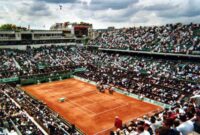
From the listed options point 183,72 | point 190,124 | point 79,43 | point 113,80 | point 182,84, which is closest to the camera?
point 190,124

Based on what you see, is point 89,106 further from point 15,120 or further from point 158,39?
point 158,39

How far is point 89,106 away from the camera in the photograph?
3447 centimetres

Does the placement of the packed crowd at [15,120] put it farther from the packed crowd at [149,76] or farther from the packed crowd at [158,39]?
the packed crowd at [158,39]

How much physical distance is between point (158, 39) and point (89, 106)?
25100mm

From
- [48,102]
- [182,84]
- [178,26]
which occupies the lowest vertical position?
[48,102]

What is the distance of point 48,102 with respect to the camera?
1453 inches

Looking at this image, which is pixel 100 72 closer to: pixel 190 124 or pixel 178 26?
pixel 178 26

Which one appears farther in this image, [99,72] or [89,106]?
[99,72]

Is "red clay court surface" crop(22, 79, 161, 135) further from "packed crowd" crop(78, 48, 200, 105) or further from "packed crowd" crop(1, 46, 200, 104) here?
"packed crowd" crop(1, 46, 200, 104)

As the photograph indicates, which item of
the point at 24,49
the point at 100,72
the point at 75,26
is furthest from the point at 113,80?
the point at 75,26

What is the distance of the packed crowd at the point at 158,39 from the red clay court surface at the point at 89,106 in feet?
48.9

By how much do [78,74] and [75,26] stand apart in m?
36.9

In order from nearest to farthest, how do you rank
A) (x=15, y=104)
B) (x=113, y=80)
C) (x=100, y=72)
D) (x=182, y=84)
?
(x=15, y=104), (x=182, y=84), (x=113, y=80), (x=100, y=72)

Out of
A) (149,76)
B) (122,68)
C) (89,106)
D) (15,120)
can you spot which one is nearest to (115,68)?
(122,68)
